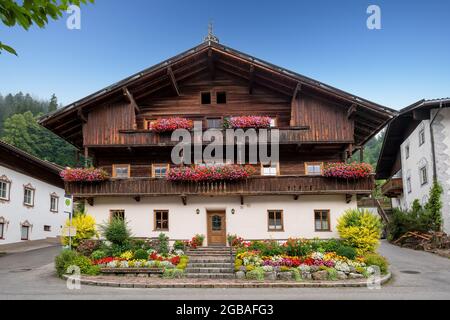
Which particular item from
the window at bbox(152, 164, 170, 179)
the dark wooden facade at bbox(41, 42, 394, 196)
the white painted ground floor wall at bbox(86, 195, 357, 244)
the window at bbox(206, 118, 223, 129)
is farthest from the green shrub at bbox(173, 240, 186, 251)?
the window at bbox(206, 118, 223, 129)

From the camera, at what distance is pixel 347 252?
1817 centimetres

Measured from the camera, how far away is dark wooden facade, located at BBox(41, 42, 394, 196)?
21.1 metres

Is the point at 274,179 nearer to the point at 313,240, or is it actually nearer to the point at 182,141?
the point at 313,240

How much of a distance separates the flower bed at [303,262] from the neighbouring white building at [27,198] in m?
18.0

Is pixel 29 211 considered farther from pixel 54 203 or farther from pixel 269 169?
pixel 269 169

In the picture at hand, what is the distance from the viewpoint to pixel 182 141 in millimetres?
21922

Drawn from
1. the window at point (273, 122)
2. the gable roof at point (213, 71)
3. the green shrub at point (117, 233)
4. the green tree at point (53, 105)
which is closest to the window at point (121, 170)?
the gable roof at point (213, 71)

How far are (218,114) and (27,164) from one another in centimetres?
1680

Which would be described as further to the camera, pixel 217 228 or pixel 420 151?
pixel 420 151

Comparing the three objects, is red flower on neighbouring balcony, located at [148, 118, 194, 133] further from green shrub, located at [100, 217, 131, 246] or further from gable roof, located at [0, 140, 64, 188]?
gable roof, located at [0, 140, 64, 188]

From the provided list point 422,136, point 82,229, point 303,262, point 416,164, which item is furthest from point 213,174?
point 416,164

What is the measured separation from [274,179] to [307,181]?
65.5 inches

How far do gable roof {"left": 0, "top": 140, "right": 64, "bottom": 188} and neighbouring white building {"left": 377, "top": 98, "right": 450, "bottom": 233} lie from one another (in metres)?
26.5

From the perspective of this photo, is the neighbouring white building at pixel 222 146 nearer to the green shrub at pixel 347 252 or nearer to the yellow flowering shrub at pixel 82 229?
the yellow flowering shrub at pixel 82 229
